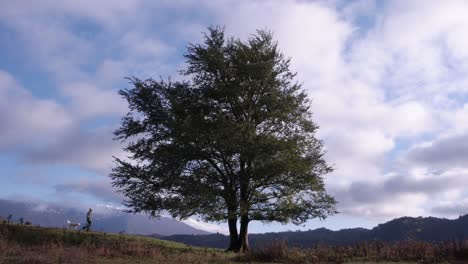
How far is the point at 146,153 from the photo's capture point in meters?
31.8

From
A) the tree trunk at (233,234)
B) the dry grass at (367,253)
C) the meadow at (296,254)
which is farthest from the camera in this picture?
the tree trunk at (233,234)

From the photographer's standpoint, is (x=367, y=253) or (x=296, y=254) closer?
A: (x=296, y=254)

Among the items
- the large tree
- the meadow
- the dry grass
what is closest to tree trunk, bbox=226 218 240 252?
the large tree

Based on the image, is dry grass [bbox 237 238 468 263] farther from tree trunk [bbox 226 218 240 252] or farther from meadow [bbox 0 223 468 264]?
tree trunk [bbox 226 218 240 252]

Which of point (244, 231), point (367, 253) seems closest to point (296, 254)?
point (367, 253)

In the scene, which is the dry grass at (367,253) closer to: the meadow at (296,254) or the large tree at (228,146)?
the meadow at (296,254)

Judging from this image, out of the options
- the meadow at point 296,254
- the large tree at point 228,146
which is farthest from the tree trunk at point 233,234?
the meadow at point 296,254

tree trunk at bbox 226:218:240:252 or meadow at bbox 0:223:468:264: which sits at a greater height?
tree trunk at bbox 226:218:240:252

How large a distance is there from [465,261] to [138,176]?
20.8 m

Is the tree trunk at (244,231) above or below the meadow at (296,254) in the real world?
above

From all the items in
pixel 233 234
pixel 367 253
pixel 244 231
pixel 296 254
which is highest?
pixel 244 231

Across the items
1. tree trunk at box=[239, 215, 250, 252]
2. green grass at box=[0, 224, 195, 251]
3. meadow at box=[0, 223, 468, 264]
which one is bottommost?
meadow at box=[0, 223, 468, 264]

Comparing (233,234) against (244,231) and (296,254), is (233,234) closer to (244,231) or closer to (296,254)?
(244,231)

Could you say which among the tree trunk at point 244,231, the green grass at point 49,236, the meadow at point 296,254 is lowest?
the meadow at point 296,254
